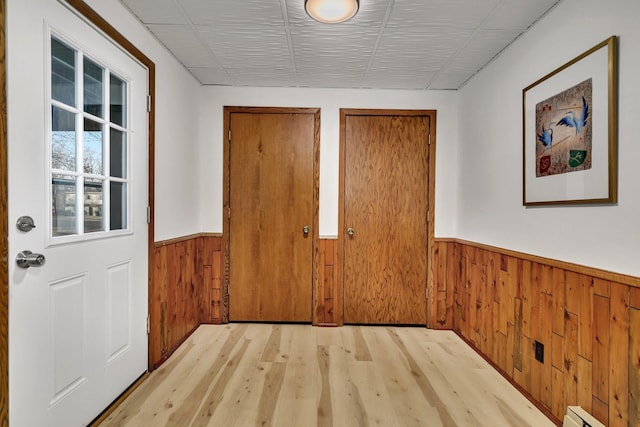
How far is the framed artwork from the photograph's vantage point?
1.60m

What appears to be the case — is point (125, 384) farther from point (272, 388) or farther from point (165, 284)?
point (272, 388)

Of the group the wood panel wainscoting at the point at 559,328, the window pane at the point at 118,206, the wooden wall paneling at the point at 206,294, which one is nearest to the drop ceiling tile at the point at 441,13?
the wood panel wainscoting at the point at 559,328

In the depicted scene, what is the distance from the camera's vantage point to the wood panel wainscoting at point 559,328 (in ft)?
4.98

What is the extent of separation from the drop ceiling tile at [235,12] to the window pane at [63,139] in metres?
0.93

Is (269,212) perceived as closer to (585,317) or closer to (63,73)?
(63,73)

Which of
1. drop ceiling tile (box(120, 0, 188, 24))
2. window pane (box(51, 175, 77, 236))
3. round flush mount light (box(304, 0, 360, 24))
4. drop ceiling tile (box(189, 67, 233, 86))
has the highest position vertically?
drop ceiling tile (box(189, 67, 233, 86))

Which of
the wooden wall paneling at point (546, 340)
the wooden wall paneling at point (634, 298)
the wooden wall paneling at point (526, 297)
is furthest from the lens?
the wooden wall paneling at point (526, 297)

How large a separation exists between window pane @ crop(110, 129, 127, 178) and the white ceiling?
764 mm

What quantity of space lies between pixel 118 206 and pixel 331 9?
1674mm

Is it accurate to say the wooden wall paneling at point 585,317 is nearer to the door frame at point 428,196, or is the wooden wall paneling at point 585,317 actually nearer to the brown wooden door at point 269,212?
the door frame at point 428,196

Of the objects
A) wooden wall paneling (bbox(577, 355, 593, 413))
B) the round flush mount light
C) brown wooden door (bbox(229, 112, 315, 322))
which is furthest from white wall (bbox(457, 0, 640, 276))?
brown wooden door (bbox(229, 112, 315, 322))

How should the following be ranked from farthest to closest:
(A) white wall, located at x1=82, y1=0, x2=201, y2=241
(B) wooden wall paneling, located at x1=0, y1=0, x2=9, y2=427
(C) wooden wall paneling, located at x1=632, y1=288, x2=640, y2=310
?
1. (A) white wall, located at x1=82, y1=0, x2=201, y2=241
2. (C) wooden wall paneling, located at x1=632, y1=288, x2=640, y2=310
3. (B) wooden wall paneling, located at x1=0, y1=0, x2=9, y2=427

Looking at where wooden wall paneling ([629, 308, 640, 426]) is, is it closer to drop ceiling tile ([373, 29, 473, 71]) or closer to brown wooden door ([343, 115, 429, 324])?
drop ceiling tile ([373, 29, 473, 71])

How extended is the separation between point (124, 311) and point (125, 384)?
0.44 meters
